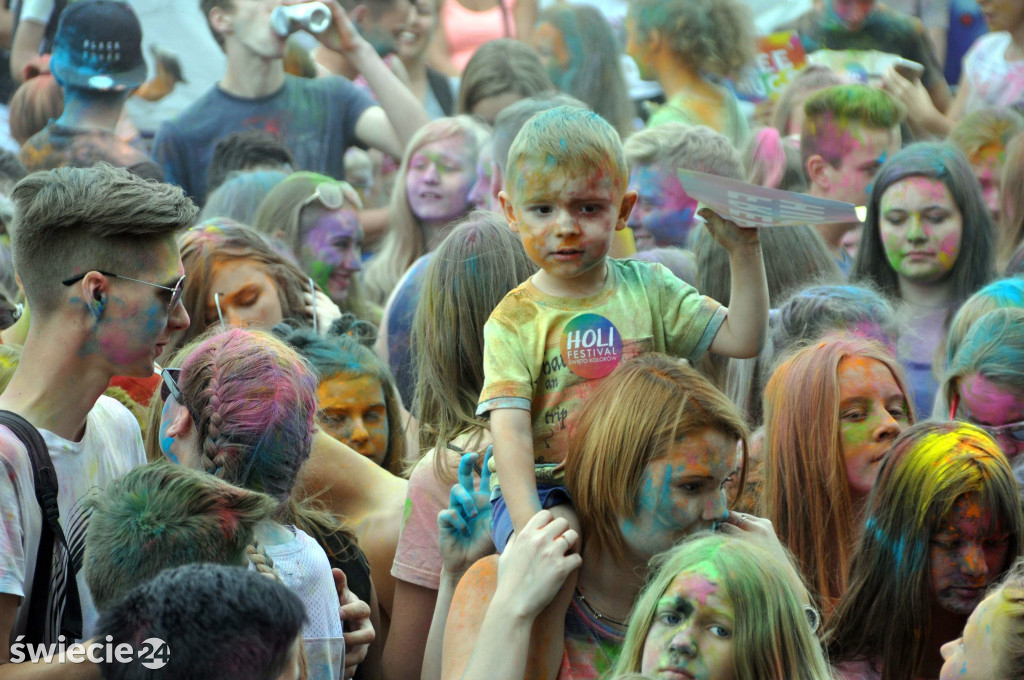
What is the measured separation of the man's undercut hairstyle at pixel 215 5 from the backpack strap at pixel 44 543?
5.35 metres

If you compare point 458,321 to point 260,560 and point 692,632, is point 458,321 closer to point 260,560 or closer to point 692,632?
point 260,560

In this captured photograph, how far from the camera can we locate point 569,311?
285 centimetres

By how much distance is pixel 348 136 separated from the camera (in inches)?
286

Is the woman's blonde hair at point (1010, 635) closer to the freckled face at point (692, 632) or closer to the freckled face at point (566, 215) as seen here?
the freckled face at point (692, 632)

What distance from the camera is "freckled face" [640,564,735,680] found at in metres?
2.24

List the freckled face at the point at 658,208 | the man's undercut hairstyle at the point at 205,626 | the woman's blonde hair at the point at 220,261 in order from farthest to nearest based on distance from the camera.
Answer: the freckled face at the point at 658,208 → the woman's blonde hair at the point at 220,261 → the man's undercut hairstyle at the point at 205,626

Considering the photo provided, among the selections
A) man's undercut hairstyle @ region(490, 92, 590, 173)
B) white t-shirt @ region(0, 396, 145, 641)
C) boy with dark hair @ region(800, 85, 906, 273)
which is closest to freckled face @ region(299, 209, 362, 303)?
man's undercut hairstyle @ region(490, 92, 590, 173)

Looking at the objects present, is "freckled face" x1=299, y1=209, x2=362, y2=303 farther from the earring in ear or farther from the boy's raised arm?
the boy's raised arm

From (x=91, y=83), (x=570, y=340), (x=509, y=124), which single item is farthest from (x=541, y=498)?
(x=91, y=83)

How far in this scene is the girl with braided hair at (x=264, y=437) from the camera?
2.72m

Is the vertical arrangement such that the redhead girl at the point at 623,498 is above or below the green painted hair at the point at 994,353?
below

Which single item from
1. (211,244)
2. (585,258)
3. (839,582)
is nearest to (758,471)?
(839,582)

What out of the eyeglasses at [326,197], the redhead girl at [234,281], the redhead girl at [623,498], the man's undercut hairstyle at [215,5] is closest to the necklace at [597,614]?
the redhead girl at [623,498]

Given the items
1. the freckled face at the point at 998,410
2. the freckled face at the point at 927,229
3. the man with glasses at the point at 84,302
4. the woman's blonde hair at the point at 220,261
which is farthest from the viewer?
the freckled face at the point at 927,229
